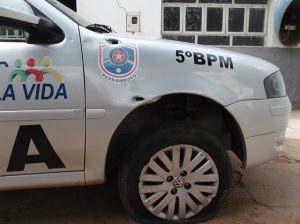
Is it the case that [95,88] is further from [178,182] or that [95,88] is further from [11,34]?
[178,182]

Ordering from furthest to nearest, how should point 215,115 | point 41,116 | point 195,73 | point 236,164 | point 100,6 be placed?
point 100,6
point 236,164
point 215,115
point 195,73
point 41,116

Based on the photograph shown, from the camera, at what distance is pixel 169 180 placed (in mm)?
2938

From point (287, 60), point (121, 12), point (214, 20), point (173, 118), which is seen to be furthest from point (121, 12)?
point (173, 118)

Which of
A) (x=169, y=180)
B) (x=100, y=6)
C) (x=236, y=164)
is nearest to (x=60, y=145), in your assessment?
(x=169, y=180)

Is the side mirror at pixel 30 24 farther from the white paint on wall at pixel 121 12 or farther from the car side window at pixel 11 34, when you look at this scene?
the white paint on wall at pixel 121 12

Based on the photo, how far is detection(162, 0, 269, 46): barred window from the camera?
24.9 feet

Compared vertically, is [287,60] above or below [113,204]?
above

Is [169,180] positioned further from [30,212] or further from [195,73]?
[30,212]

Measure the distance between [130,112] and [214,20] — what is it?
5408 mm

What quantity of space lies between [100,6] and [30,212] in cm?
490

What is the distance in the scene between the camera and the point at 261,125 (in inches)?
121

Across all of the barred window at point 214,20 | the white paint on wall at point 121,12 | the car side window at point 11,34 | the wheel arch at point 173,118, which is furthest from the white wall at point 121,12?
the car side window at point 11,34

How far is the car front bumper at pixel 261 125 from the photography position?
299 centimetres

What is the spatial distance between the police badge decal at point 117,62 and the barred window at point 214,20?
5.00 metres
